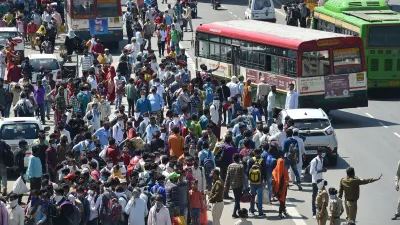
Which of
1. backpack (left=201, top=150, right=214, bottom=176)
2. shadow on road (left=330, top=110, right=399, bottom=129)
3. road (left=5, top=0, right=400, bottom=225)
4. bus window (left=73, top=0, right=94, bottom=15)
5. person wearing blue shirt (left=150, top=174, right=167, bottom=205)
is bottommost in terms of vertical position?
shadow on road (left=330, top=110, right=399, bottom=129)

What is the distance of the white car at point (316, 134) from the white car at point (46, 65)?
1090 centimetres

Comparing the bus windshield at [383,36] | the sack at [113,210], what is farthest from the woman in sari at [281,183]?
the bus windshield at [383,36]

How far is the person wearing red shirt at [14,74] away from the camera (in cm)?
3859

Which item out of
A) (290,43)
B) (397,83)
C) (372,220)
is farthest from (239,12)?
(372,220)

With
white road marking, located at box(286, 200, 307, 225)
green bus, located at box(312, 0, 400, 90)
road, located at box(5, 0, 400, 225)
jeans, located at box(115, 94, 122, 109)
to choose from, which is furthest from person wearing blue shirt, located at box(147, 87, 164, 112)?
green bus, located at box(312, 0, 400, 90)

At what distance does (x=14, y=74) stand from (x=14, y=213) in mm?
17634

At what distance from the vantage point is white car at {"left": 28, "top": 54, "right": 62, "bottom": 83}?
3866 cm

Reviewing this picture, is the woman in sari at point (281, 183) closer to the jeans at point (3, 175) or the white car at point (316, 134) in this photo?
the white car at point (316, 134)

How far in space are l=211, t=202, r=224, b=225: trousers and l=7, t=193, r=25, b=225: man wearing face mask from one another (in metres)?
4.08

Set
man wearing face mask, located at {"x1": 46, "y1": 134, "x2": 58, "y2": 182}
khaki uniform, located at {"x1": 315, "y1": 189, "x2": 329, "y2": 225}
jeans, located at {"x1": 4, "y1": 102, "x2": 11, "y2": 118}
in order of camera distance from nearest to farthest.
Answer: khaki uniform, located at {"x1": 315, "y1": 189, "x2": 329, "y2": 225}, man wearing face mask, located at {"x1": 46, "y1": 134, "x2": 58, "y2": 182}, jeans, located at {"x1": 4, "y1": 102, "x2": 11, "y2": 118}

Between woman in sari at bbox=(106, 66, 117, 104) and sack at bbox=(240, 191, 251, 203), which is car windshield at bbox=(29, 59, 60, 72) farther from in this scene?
sack at bbox=(240, 191, 251, 203)

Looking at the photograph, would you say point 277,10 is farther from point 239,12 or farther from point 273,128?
point 273,128

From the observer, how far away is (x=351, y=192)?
926 inches

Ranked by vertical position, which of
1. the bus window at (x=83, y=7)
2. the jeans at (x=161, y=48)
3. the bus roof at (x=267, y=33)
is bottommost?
the jeans at (x=161, y=48)
